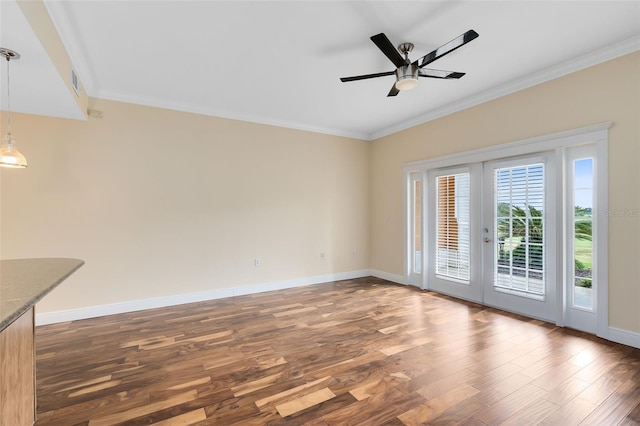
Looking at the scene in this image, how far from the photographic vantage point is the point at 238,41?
8.79ft

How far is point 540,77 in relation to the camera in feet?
10.8

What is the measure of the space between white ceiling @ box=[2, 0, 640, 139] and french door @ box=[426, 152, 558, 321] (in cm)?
112

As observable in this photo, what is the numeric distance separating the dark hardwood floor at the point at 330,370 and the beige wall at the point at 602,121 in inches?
27.3

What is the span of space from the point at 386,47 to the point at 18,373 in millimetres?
3316

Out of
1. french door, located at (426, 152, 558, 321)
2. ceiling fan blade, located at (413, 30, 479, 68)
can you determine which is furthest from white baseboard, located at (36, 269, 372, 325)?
ceiling fan blade, located at (413, 30, 479, 68)

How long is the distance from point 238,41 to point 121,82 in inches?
72.3

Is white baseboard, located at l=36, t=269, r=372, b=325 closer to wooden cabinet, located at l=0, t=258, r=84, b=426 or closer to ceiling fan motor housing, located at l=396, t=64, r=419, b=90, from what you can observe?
wooden cabinet, located at l=0, t=258, r=84, b=426

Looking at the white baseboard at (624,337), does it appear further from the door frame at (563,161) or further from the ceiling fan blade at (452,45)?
the ceiling fan blade at (452,45)

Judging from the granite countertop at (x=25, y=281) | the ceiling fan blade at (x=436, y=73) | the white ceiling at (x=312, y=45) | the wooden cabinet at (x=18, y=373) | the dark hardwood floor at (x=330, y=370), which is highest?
the white ceiling at (x=312, y=45)

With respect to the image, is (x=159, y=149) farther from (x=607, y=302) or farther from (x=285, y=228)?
(x=607, y=302)

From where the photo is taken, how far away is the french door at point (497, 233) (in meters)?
3.38

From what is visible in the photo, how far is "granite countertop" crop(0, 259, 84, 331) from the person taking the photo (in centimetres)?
107

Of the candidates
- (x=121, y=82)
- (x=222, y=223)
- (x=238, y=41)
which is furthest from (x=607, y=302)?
(x=121, y=82)

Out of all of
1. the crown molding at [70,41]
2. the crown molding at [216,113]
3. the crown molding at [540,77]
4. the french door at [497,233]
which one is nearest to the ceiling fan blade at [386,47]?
the crown molding at [540,77]
